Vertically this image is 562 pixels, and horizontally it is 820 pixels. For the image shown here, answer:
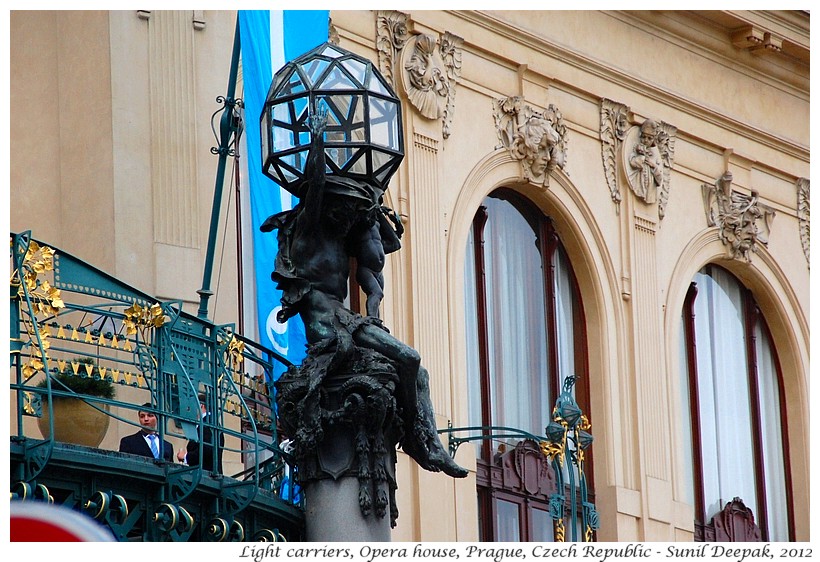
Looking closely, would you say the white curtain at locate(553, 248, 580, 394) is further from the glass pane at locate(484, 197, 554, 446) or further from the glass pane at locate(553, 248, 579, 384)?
the glass pane at locate(484, 197, 554, 446)

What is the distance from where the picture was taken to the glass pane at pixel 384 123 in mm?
13133

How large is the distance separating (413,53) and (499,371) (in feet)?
11.3

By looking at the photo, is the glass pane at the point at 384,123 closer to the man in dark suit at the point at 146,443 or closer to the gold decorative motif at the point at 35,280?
the gold decorative motif at the point at 35,280

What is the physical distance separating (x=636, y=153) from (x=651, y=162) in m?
0.26

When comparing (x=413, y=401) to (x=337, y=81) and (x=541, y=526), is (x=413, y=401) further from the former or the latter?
(x=541, y=526)

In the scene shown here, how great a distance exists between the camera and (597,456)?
26.0 metres

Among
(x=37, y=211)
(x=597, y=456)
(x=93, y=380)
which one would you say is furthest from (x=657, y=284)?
(x=93, y=380)

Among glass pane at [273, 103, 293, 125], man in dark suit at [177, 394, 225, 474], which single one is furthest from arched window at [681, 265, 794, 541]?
glass pane at [273, 103, 293, 125]

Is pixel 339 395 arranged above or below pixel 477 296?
below

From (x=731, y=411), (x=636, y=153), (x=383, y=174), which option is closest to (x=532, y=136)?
(x=636, y=153)

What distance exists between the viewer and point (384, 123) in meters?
13.3

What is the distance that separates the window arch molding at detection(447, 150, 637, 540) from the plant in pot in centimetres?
1130

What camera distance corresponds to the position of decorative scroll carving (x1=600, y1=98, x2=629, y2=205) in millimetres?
27000
